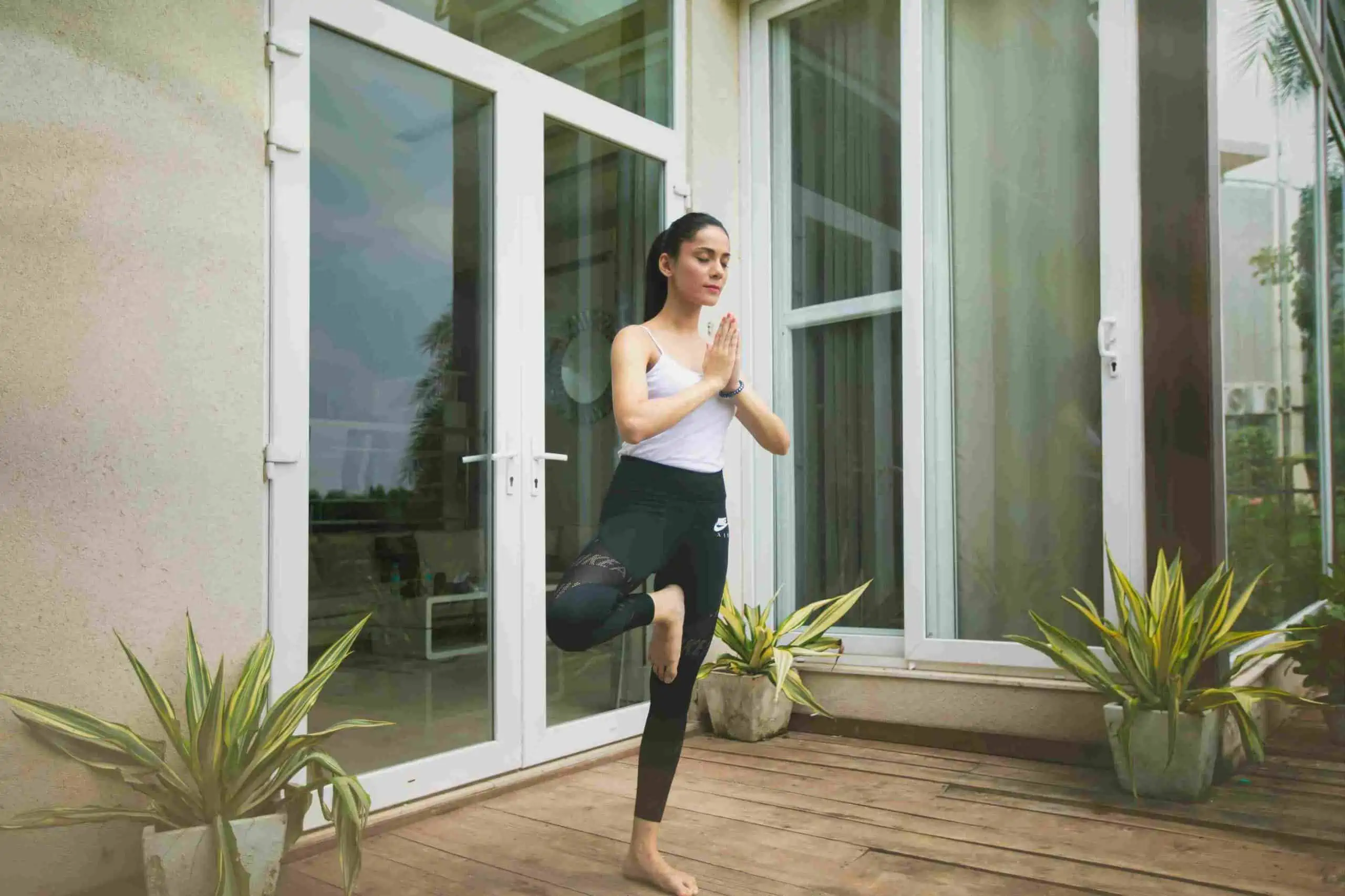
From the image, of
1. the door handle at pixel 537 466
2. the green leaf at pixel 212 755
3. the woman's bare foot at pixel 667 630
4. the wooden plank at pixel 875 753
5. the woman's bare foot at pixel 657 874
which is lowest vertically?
the wooden plank at pixel 875 753

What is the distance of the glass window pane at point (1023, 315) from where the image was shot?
3393 mm

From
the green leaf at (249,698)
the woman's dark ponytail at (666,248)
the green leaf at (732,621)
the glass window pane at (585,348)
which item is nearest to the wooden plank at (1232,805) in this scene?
the green leaf at (732,621)

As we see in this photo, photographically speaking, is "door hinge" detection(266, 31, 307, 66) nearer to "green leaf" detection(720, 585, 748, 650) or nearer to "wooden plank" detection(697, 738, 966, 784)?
"green leaf" detection(720, 585, 748, 650)

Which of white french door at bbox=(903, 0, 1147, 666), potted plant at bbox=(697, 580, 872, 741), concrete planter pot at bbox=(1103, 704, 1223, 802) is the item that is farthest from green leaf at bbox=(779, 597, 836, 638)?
concrete planter pot at bbox=(1103, 704, 1223, 802)

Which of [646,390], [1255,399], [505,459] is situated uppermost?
[1255,399]

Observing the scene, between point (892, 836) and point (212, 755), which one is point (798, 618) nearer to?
point (892, 836)

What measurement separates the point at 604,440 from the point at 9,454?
1842mm

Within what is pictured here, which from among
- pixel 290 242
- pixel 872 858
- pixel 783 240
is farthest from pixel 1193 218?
pixel 290 242

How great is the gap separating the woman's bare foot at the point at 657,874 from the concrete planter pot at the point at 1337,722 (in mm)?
2400

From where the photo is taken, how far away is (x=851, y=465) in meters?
3.89

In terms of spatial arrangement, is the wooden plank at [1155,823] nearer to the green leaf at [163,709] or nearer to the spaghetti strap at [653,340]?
the spaghetti strap at [653,340]

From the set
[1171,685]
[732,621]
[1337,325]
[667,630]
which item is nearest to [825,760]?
[732,621]

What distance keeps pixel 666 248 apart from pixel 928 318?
1.73 meters

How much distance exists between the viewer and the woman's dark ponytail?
217cm
